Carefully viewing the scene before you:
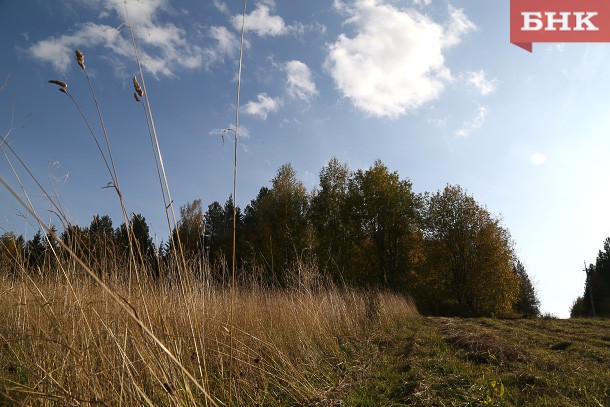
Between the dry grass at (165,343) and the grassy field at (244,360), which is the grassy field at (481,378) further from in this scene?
the dry grass at (165,343)

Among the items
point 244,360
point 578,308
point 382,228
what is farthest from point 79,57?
point 578,308

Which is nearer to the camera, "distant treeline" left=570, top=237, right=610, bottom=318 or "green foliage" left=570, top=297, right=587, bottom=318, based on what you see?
"distant treeline" left=570, top=237, right=610, bottom=318

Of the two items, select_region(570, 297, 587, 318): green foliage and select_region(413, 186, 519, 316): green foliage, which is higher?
select_region(413, 186, 519, 316): green foliage

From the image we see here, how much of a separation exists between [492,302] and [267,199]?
1603 centimetres

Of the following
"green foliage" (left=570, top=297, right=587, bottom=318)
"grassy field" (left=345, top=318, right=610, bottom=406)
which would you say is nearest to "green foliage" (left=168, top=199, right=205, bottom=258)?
"grassy field" (left=345, top=318, right=610, bottom=406)

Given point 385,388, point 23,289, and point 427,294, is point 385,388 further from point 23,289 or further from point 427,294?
point 427,294

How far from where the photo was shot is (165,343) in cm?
168

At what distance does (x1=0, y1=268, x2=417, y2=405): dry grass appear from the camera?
172 centimetres

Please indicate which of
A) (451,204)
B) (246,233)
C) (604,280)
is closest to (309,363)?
(451,204)

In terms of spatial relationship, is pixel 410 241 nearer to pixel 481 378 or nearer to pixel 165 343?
pixel 481 378

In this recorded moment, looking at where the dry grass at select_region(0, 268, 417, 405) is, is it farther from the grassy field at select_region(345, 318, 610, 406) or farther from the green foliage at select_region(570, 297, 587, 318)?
the green foliage at select_region(570, 297, 587, 318)

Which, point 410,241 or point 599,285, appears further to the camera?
point 599,285

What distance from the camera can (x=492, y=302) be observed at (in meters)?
23.1

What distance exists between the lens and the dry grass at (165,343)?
5.64 feet
